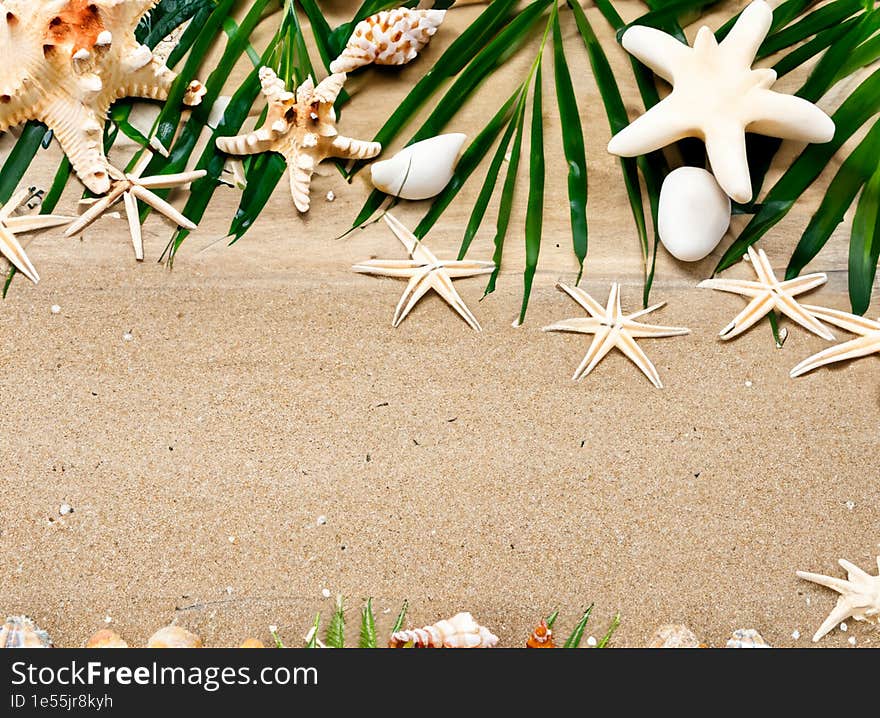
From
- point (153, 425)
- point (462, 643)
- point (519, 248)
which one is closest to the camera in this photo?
point (462, 643)

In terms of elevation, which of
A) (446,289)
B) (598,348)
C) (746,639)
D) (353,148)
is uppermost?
(353,148)

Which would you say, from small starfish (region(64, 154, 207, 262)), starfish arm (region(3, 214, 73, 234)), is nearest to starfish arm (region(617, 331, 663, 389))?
small starfish (region(64, 154, 207, 262))

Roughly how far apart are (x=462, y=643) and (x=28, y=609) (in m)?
0.74

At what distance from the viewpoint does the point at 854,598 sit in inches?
53.8

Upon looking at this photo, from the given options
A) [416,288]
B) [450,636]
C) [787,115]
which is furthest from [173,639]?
[787,115]

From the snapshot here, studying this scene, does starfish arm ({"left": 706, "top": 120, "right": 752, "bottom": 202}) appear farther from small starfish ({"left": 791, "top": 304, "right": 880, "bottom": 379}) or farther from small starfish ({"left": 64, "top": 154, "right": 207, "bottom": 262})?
small starfish ({"left": 64, "top": 154, "right": 207, "bottom": 262})

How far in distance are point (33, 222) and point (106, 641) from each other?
0.77 meters

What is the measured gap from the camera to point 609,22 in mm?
1642

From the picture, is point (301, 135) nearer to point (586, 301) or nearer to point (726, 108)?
point (586, 301)

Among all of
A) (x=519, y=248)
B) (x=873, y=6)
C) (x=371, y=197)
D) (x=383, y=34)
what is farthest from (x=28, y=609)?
(x=873, y=6)

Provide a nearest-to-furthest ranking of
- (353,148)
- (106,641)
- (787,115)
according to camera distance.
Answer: (106,641), (787,115), (353,148)

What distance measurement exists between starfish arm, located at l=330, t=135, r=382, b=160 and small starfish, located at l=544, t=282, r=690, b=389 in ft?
1.59

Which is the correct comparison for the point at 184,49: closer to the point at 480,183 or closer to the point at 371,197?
the point at 371,197

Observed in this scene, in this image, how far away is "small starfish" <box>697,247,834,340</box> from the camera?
149cm
